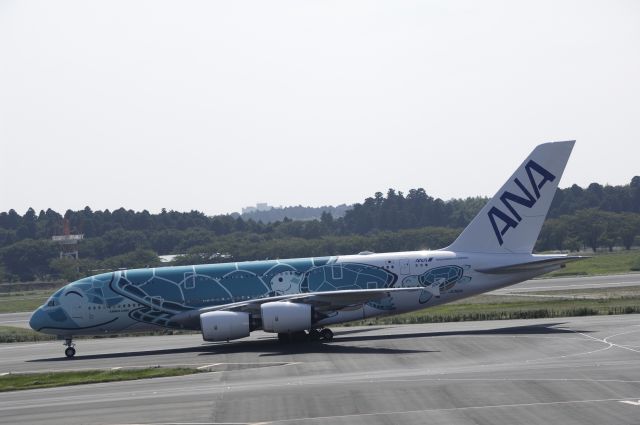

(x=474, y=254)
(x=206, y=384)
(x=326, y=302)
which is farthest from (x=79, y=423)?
(x=474, y=254)

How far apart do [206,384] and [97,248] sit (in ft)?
365

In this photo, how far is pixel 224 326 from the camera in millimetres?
45219

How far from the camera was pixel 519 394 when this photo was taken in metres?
28.9

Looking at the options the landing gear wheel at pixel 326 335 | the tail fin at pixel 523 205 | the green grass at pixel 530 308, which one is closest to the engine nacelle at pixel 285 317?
the landing gear wheel at pixel 326 335

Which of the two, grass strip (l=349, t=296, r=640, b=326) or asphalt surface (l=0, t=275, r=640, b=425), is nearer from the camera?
asphalt surface (l=0, t=275, r=640, b=425)

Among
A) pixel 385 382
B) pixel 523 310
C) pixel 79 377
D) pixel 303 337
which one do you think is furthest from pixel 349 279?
pixel 385 382

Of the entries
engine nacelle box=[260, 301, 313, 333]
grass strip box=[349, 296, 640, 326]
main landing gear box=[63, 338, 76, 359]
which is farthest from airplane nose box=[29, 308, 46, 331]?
grass strip box=[349, 296, 640, 326]

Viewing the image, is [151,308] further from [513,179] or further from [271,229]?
[271,229]

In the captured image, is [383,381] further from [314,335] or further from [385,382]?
[314,335]

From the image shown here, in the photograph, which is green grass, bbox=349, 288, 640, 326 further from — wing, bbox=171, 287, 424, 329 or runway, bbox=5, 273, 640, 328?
wing, bbox=171, 287, 424, 329

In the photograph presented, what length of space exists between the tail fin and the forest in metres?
53.5

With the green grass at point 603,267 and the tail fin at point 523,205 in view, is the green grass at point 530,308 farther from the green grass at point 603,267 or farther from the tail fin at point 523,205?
the green grass at point 603,267

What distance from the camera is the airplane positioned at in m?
47.7

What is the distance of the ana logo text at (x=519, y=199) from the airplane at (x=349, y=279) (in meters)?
0.05
